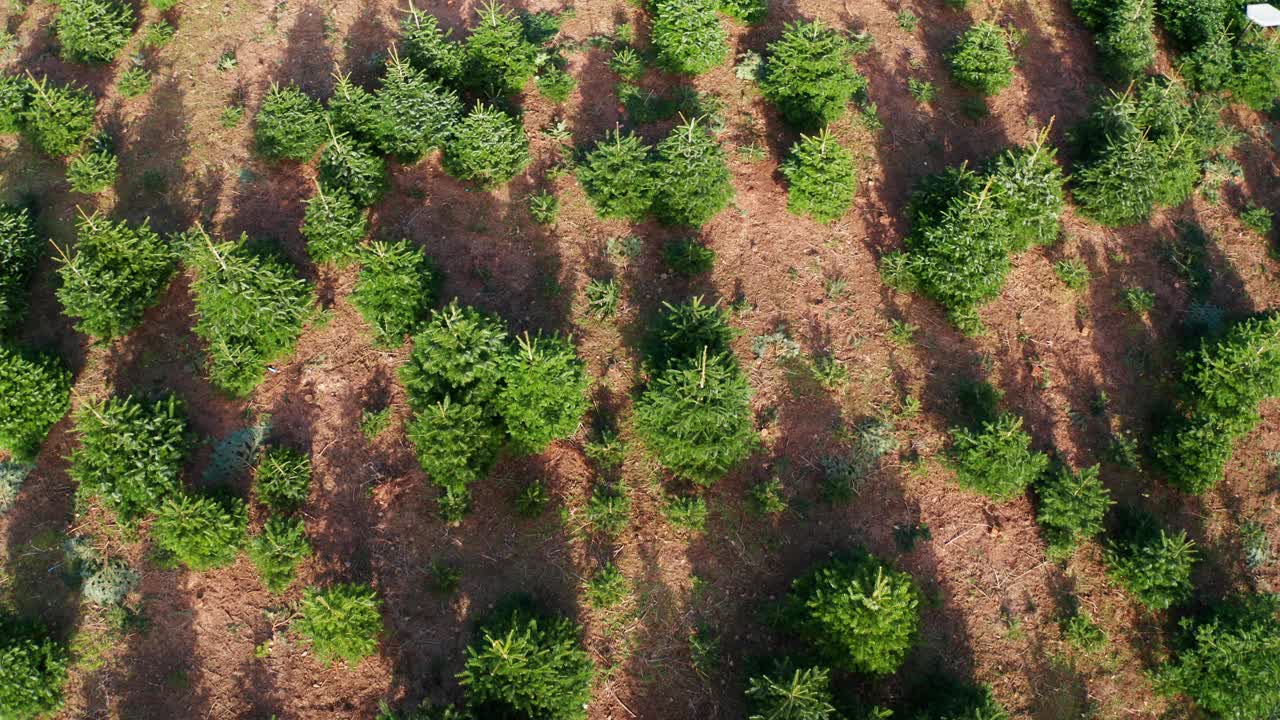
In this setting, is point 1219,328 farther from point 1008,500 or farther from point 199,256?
point 199,256

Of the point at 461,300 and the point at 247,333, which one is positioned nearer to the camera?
the point at 247,333

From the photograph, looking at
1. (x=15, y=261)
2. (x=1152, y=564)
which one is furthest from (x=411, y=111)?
(x=1152, y=564)

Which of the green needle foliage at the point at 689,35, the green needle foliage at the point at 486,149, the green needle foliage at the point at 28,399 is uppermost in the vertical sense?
the green needle foliage at the point at 689,35

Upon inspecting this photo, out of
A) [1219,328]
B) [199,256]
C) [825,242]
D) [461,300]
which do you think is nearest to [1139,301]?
[1219,328]

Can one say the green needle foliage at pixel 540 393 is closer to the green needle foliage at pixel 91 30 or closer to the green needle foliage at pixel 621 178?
the green needle foliage at pixel 621 178

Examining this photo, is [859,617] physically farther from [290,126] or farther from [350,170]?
[290,126]

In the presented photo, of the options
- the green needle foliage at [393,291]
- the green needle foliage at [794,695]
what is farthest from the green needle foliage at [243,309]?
the green needle foliage at [794,695]
